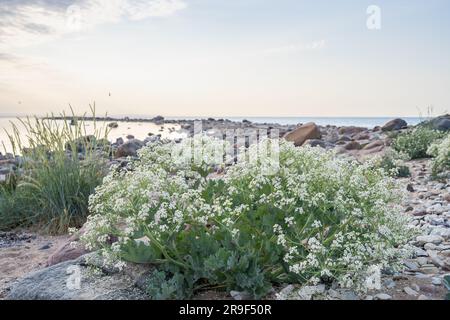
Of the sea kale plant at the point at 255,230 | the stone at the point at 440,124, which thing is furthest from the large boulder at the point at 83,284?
the stone at the point at 440,124

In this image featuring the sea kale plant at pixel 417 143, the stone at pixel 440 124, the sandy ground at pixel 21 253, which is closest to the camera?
the sandy ground at pixel 21 253

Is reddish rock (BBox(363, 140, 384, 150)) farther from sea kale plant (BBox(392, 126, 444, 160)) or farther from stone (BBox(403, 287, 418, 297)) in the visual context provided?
stone (BBox(403, 287, 418, 297))

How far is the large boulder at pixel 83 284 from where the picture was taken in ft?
9.65

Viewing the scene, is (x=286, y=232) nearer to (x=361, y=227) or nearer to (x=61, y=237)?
(x=361, y=227)

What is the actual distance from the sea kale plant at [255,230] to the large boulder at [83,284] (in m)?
0.16

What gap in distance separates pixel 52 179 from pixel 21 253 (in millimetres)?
1169

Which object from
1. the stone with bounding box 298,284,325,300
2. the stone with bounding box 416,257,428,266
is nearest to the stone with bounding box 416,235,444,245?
the stone with bounding box 416,257,428,266

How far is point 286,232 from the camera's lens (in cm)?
294

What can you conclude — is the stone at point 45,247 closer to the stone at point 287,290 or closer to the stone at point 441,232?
the stone at point 287,290

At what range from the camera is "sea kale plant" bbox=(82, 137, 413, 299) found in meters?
2.75
